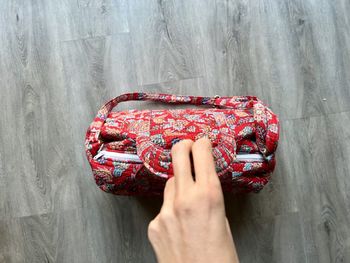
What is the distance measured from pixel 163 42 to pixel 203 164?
26.6 inches

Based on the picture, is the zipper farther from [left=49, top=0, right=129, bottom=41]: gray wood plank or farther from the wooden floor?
[left=49, top=0, right=129, bottom=41]: gray wood plank

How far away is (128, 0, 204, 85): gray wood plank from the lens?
0.99 metres

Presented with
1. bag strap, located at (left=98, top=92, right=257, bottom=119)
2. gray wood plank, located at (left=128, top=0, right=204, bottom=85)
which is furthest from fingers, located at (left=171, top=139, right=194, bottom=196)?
gray wood plank, located at (left=128, top=0, right=204, bottom=85)

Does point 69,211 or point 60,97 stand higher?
point 60,97

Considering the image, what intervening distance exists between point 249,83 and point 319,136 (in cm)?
26

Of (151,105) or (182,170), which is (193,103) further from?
(182,170)

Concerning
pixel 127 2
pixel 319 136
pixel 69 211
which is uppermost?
pixel 127 2

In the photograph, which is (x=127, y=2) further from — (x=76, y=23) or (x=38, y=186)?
(x=38, y=186)

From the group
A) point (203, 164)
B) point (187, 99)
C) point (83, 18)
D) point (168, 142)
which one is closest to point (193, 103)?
point (187, 99)

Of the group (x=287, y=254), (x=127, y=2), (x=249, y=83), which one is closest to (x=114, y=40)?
(x=127, y=2)

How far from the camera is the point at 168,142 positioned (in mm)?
723

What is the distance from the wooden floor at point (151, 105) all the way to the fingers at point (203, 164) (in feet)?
1.86

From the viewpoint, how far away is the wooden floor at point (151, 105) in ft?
3.12

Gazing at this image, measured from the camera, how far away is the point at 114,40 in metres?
1.00
